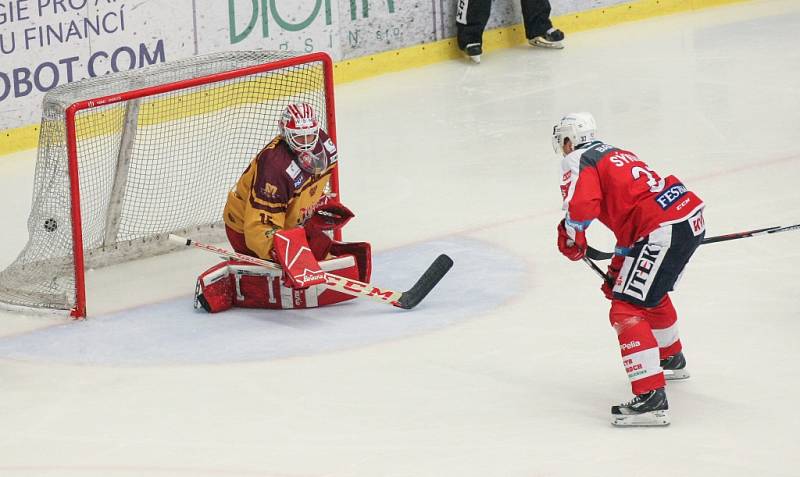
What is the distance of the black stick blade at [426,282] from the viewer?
19.5ft

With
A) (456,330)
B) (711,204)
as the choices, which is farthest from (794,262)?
(456,330)

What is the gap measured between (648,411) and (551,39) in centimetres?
580

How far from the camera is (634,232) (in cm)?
485

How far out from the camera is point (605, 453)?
4574 millimetres

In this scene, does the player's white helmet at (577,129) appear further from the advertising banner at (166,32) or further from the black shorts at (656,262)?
the advertising banner at (166,32)

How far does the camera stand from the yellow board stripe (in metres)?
8.49

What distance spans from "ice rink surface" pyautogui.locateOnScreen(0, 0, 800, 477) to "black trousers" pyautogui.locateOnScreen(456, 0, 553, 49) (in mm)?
1342

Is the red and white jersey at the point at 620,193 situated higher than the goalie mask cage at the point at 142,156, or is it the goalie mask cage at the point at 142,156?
the red and white jersey at the point at 620,193

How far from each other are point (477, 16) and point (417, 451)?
18.6 ft

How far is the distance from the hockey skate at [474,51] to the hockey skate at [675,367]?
201 inches

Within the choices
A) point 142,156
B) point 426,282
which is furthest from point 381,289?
point 142,156

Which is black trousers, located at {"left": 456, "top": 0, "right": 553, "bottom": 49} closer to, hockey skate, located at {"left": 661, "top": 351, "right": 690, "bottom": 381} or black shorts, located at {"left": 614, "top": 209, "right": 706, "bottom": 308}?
hockey skate, located at {"left": 661, "top": 351, "right": 690, "bottom": 381}

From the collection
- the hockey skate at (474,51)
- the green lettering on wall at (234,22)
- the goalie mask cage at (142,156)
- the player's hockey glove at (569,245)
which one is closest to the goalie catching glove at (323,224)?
the goalie mask cage at (142,156)

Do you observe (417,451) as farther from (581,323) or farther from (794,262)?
(794,262)
